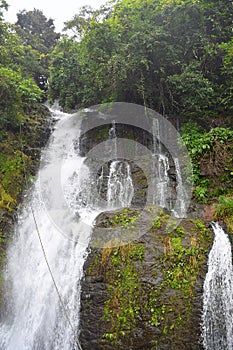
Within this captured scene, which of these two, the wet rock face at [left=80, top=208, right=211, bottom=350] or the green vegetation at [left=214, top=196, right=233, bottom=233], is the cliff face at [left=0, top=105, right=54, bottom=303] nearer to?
the wet rock face at [left=80, top=208, right=211, bottom=350]

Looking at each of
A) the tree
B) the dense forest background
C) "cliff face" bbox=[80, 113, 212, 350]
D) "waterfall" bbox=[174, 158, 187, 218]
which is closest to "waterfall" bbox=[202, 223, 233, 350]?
"cliff face" bbox=[80, 113, 212, 350]

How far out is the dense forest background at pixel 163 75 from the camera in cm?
998

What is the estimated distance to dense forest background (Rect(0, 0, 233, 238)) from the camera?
998cm

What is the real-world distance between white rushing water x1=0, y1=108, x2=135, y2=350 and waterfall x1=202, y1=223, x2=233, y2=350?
2.67 metres

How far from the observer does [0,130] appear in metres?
11.5

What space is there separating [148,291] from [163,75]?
26.2 ft

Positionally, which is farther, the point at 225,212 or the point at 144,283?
the point at 225,212

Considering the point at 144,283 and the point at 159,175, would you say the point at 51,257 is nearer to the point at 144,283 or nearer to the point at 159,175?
the point at 144,283

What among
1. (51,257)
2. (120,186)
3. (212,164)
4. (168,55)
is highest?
(168,55)

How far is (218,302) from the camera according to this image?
18.6 ft

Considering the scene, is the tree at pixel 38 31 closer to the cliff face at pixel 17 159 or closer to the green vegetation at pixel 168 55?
the cliff face at pixel 17 159

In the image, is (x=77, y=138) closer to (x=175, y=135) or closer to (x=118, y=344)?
(x=175, y=135)

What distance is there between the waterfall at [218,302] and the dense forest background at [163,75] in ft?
11.6

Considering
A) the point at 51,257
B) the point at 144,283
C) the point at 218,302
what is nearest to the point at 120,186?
the point at 51,257
